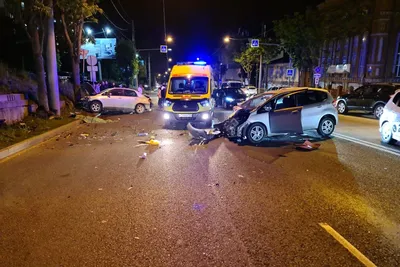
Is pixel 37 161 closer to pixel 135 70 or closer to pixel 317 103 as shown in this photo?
pixel 317 103

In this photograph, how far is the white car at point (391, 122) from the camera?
30.9ft

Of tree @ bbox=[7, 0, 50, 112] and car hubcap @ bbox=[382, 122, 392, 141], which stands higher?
tree @ bbox=[7, 0, 50, 112]

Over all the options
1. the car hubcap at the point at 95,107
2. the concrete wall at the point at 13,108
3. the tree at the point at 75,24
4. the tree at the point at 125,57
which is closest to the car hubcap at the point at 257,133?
the concrete wall at the point at 13,108

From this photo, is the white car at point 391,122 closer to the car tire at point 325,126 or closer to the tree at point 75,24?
the car tire at point 325,126

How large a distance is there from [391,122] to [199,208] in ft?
24.8

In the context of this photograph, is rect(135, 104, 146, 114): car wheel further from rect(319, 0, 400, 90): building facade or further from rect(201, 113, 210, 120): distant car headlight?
rect(319, 0, 400, 90): building facade

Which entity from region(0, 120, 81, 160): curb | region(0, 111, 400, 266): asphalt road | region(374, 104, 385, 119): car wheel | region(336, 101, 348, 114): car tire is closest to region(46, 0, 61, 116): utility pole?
region(0, 120, 81, 160): curb

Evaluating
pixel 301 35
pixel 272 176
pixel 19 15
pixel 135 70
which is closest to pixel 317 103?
pixel 272 176

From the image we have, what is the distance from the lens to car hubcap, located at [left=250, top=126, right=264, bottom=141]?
10266 millimetres

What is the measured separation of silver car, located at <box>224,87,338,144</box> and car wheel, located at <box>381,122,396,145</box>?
1.64 metres

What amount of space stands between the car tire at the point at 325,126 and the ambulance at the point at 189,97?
14.7 ft

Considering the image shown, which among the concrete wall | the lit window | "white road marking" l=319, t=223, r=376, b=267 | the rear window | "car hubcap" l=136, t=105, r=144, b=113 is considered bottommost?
"car hubcap" l=136, t=105, r=144, b=113

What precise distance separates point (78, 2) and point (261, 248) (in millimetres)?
14015

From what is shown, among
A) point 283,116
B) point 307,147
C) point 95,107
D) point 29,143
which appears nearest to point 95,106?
point 95,107
